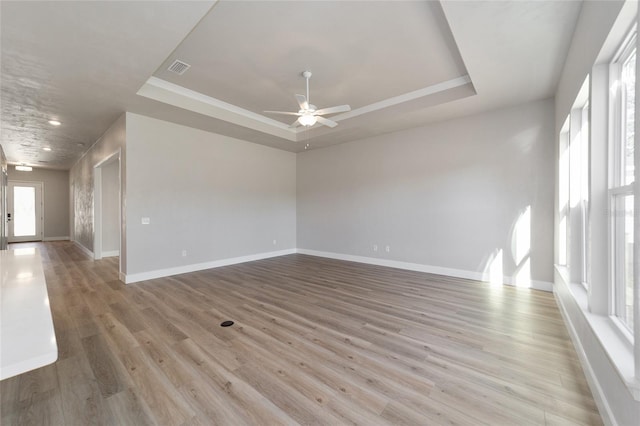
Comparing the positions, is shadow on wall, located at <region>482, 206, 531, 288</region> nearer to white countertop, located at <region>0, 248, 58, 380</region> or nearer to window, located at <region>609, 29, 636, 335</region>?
window, located at <region>609, 29, 636, 335</region>

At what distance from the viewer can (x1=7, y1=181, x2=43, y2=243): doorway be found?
9305 millimetres

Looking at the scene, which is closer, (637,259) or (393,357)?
(637,259)

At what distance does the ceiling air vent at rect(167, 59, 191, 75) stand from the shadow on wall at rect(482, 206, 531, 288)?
17.8 ft

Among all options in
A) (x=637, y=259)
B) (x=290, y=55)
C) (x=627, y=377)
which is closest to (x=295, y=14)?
(x=290, y=55)

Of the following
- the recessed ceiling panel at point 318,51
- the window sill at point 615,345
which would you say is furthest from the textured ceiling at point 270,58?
the window sill at point 615,345

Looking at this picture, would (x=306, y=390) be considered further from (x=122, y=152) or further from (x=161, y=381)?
(x=122, y=152)

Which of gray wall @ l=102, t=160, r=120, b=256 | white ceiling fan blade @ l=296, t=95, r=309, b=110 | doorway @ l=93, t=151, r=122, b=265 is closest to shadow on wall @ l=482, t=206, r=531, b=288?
white ceiling fan blade @ l=296, t=95, r=309, b=110

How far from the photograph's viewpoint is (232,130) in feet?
17.4

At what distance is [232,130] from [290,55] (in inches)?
101

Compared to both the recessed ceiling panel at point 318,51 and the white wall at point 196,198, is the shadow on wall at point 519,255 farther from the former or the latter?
the white wall at point 196,198

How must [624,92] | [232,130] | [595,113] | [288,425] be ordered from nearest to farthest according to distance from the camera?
[288,425] < [624,92] < [595,113] < [232,130]

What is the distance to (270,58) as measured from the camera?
3.27 m

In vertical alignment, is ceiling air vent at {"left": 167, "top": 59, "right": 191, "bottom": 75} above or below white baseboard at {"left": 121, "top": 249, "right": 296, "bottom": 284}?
above

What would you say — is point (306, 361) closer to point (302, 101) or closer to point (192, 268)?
point (302, 101)
